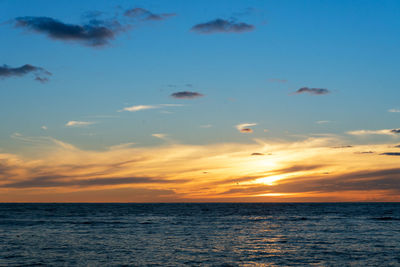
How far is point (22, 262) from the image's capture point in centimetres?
3422

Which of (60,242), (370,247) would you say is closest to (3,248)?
(60,242)

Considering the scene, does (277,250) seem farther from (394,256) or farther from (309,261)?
(394,256)

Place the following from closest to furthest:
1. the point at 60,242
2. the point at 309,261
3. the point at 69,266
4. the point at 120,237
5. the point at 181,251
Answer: the point at 69,266
the point at 309,261
the point at 181,251
the point at 60,242
the point at 120,237

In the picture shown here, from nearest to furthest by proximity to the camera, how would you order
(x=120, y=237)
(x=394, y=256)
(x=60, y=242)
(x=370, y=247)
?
(x=394, y=256), (x=370, y=247), (x=60, y=242), (x=120, y=237)

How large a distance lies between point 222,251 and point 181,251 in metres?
4.01

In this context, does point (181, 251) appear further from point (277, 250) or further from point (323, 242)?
point (323, 242)

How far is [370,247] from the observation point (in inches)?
1752

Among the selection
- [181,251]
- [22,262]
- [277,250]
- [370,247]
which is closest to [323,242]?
[370,247]

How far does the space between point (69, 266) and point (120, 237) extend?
21.6 meters

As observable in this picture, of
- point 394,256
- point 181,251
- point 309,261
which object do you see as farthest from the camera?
point 181,251

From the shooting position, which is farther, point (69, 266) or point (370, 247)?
point (370, 247)

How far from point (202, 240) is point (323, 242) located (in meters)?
14.2

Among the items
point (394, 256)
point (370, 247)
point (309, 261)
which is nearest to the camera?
point (309, 261)

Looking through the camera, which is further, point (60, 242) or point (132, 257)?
point (60, 242)
